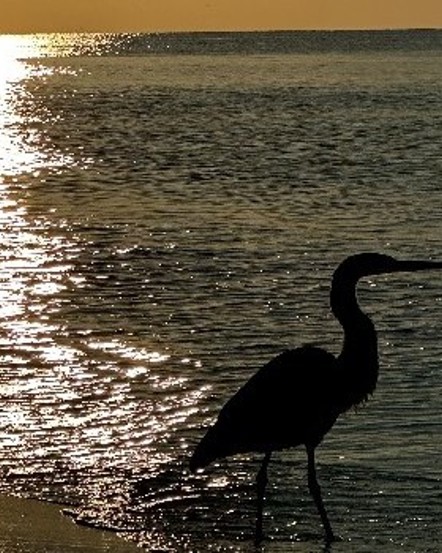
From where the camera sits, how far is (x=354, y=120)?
55.1 m

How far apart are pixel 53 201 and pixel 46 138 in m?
21.6

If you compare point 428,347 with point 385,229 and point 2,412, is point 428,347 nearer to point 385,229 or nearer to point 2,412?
point 2,412

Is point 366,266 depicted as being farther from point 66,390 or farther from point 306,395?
point 66,390

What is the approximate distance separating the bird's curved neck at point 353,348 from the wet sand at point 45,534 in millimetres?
1455

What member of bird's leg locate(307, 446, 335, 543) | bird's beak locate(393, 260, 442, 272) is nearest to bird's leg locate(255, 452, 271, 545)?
bird's leg locate(307, 446, 335, 543)

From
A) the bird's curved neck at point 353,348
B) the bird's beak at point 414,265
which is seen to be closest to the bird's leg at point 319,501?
the bird's curved neck at point 353,348

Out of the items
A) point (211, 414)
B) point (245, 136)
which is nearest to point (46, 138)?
point (245, 136)

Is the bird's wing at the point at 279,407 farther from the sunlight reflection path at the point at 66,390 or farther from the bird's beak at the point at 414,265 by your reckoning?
the sunlight reflection path at the point at 66,390

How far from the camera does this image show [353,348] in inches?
399

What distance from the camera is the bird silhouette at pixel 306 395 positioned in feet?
32.6

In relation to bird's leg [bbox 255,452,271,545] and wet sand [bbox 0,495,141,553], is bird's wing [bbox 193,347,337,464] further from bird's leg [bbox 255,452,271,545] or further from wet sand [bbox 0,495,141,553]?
wet sand [bbox 0,495,141,553]

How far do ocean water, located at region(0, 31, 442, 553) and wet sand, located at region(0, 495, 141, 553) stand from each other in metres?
0.14

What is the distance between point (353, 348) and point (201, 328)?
6.36m

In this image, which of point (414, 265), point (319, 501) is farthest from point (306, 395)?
point (414, 265)
